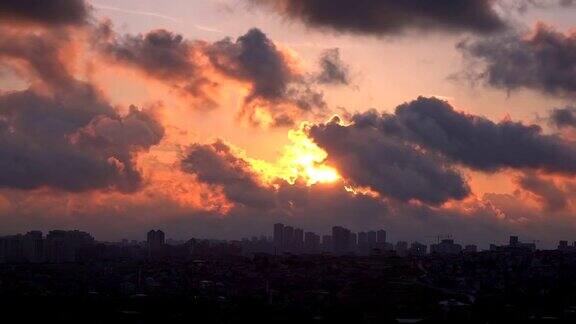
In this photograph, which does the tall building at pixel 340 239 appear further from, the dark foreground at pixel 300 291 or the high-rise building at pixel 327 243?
the dark foreground at pixel 300 291

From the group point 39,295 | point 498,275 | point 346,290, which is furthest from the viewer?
point 498,275

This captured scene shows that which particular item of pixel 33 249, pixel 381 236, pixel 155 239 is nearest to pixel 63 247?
pixel 33 249

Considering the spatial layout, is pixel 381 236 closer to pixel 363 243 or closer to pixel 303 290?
pixel 363 243

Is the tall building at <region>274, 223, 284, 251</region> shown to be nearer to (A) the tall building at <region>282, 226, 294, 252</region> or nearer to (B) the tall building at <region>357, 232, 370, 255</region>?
(A) the tall building at <region>282, 226, 294, 252</region>

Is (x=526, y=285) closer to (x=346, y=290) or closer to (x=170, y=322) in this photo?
(x=346, y=290)

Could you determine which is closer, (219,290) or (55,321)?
(55,321)

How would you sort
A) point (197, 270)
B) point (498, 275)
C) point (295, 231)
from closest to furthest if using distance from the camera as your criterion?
point (498, 275) → point (197, 270) → point (295, 231)

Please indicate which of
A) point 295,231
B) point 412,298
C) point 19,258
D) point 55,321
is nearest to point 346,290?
point 412,298

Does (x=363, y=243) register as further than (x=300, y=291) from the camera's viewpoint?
Yes
